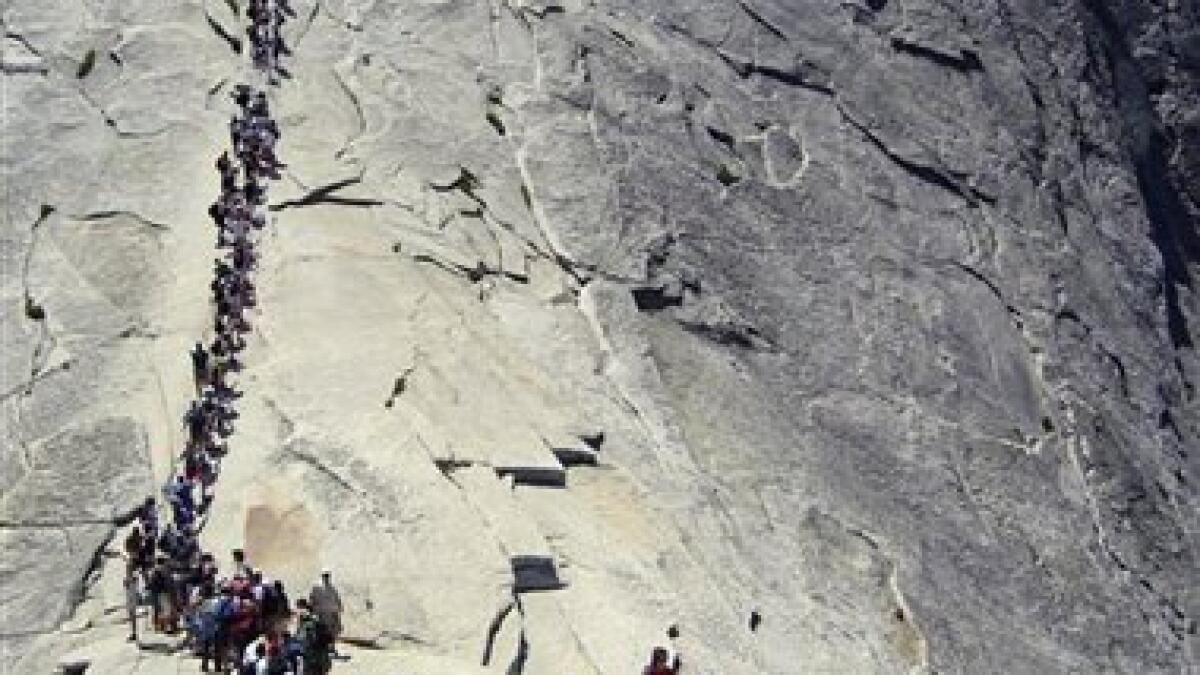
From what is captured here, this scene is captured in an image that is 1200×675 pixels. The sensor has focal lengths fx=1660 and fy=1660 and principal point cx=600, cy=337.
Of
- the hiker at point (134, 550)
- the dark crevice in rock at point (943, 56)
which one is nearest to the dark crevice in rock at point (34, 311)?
the hiker at point (134, 550)

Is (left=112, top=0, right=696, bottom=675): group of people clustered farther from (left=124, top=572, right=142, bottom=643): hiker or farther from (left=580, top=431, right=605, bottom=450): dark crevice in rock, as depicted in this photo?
(left=580, top=431, right=605, bottom=450): dark crevice in rock

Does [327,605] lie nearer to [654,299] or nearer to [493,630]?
[493,630]

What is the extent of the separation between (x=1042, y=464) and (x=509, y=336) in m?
16.3

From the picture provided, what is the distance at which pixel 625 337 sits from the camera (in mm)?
38406

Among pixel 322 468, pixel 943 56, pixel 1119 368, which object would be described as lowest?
pixel 1119 368

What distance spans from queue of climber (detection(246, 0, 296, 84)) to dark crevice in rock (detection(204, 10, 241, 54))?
359mm

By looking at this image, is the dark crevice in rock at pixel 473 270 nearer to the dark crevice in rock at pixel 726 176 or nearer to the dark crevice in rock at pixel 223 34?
the dark crevice in rock at pixel 726 176

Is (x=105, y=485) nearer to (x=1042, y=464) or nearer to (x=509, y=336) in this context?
(x=509, y=336)

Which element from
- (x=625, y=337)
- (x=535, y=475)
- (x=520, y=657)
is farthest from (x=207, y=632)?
(x=625, y=337)

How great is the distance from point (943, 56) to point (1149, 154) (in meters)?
12.6

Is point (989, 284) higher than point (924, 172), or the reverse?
point (924, 172)

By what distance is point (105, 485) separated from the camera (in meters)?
30.0

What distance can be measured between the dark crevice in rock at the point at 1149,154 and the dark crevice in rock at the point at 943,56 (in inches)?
354

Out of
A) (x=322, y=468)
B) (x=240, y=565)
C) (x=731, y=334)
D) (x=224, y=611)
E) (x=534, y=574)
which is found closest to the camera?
(x=224, y=611)
